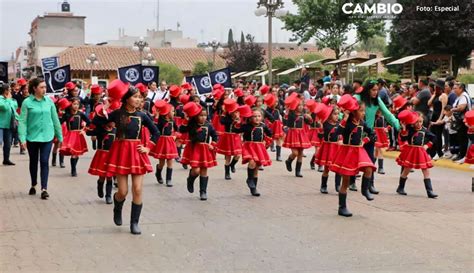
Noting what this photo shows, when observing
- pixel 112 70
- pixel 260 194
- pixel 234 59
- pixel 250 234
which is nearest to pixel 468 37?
pixel 234 59

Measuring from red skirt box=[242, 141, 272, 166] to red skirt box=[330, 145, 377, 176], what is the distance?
2004mm

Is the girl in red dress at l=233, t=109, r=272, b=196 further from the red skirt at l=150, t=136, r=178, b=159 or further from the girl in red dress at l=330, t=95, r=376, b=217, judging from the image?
the girl in red dress at l=330, t=95, r=376, b=217

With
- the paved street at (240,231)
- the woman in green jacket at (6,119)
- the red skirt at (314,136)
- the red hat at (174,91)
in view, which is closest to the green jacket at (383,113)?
the paved street at (240,231)

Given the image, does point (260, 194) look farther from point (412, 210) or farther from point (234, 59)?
point (234, 59)

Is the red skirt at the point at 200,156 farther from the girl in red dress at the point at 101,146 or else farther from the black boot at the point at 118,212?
the black boot at the point at 118,212

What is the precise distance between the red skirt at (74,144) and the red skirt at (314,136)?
478 centimetres

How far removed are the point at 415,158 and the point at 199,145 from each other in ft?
11.5

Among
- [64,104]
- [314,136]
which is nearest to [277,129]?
[314,136]

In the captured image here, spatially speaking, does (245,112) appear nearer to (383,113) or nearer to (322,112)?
Answer: (322,112)

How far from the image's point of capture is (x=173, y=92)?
15273 mm

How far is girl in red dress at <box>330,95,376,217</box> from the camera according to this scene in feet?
31.1

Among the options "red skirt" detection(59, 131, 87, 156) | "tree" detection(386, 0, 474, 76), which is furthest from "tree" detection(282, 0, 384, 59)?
"red skirt" detection(59, 131, 87, 156)

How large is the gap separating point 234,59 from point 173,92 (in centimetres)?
4156

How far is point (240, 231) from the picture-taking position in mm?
8297
